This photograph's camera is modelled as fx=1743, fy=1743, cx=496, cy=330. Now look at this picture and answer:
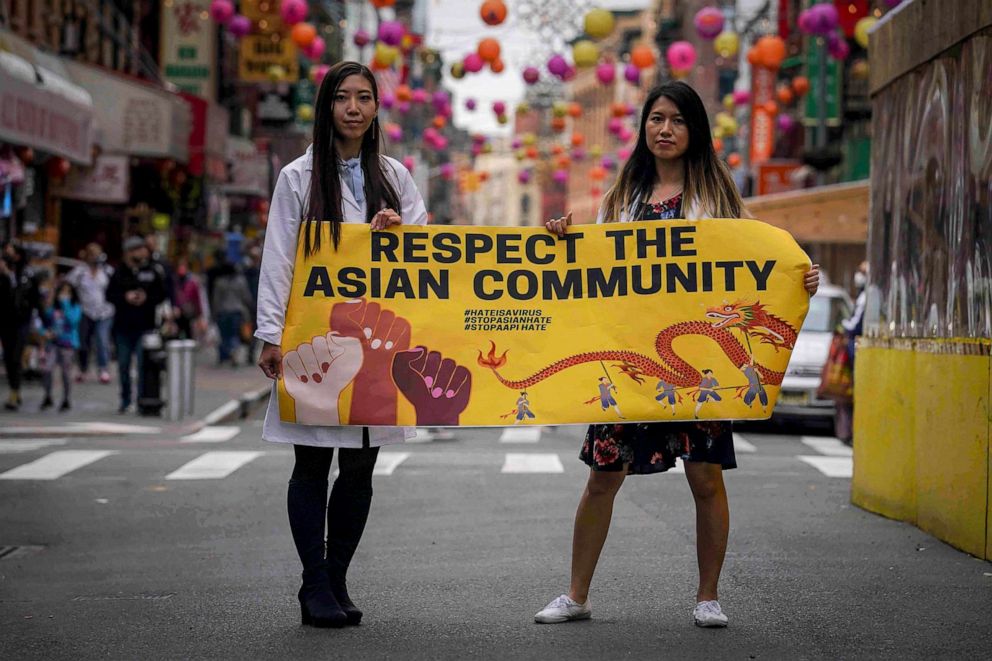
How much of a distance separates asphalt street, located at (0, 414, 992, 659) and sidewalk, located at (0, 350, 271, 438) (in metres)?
3.89

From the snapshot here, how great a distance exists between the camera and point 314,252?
624 cm

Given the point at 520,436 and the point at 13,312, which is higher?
the point at 13,312

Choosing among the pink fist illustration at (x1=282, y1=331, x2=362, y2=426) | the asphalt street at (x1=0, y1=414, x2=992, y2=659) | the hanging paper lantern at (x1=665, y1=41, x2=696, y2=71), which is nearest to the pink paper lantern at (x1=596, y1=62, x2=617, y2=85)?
the hanging paper lantern at (x1=665, y1=41, x2=696, y2=71)

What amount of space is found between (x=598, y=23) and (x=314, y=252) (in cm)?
2123

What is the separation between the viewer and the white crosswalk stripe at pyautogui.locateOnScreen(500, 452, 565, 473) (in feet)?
42.4

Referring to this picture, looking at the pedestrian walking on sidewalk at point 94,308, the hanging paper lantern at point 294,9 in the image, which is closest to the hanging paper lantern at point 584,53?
the hanging paper lantern at point 294,9

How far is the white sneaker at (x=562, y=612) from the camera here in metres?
6.29

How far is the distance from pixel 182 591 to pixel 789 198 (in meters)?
24.9

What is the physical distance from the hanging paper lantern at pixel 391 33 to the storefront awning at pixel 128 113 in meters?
4.30

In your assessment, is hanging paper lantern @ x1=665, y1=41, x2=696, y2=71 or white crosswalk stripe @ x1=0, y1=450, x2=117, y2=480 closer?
white crosswalk stripe @ x1=0, y1=450, x2=117, y2=480

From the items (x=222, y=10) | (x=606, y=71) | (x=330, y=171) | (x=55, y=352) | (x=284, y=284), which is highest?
(x=222, y=10)

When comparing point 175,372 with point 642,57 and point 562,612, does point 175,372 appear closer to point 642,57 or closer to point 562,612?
point 562,612

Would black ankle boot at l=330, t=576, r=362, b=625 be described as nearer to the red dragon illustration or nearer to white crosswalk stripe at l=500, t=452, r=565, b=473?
the red dragon illustration

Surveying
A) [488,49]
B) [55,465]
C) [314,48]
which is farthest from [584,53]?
[55,465]
